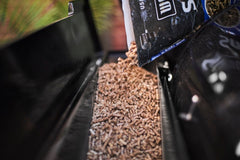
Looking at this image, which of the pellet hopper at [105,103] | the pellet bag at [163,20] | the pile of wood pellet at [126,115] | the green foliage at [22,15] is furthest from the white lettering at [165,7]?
the green foliage at [22,15]

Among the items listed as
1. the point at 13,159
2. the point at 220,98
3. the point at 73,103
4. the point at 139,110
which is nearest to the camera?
the point at 13,159

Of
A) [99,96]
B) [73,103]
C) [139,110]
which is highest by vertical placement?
[73,103]

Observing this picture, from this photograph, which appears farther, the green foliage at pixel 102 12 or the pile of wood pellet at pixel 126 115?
the green foliage at pixel 102 12

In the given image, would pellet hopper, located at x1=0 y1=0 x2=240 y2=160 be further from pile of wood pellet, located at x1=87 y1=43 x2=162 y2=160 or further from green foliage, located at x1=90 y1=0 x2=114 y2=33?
green foliage, located at x1=90 y1=0 x2=114 y2=33

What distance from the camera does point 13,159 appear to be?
0.49 m

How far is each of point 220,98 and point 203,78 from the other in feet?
0.55

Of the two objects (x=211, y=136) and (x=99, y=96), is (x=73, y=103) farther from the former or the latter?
(x=211, y=136)

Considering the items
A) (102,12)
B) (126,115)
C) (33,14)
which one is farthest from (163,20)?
(33,14)

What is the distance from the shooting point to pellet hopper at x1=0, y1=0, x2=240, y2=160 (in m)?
0.53

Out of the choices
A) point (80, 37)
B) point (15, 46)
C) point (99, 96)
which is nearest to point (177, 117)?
point (99, 96)

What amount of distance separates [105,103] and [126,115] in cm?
19

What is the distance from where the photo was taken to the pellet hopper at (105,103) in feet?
1.73

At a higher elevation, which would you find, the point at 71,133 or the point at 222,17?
the point at 222,17

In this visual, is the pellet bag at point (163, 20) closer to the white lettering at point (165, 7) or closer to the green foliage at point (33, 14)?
the white lettering at point (165, 7)
